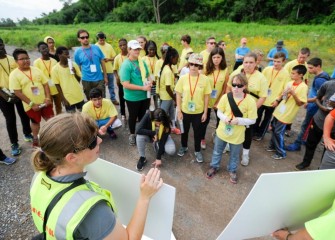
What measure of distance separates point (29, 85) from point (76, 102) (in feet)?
3.39

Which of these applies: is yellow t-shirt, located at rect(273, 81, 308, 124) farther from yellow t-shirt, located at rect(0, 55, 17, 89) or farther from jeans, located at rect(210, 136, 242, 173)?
yellow t-shirt, located at rect(0, 55, 17, 89)

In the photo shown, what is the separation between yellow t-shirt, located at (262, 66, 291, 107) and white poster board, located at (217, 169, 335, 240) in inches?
126

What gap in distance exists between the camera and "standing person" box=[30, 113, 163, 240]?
1.07 meters

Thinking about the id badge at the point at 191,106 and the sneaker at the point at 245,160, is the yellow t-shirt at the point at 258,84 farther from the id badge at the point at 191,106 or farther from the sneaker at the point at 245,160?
the sneaker at the point at 245,160

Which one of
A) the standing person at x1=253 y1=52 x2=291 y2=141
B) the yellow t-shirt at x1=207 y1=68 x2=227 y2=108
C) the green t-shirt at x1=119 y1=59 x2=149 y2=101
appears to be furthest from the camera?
the yellow t-shirt at x1=207 y1=68 x2=227 y2=108

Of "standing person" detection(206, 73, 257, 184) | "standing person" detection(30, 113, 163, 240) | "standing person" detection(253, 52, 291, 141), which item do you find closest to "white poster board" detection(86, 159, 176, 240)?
"standing person" detection(30, 113, 163, 240)

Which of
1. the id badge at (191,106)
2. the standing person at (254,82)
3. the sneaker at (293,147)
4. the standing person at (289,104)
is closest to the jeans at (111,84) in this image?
the id badge at (191,106)

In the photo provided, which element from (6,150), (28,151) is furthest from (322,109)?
(6,150)

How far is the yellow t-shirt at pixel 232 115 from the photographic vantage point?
329cm

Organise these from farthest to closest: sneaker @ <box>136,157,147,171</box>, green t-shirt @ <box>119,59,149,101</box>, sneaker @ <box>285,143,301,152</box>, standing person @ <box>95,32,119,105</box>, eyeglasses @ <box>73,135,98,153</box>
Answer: standing person @ <box>95,32,119,105</box> < sneaker @ <box>285,143,301,152</box> < green t-shirt @ <box>119,59,149,101</box> < sneaker @ <box>136,157,147,171</box> < eyeglasses @ <box>73,135,98,153</box>

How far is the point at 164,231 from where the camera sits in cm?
169

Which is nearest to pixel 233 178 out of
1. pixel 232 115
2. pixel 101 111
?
pixel 232 115

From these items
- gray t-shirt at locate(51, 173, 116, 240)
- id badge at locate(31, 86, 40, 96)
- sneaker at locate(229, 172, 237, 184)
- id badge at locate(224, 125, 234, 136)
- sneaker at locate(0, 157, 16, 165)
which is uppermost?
gray t-shirt at locate(51, 173, 116, 240)

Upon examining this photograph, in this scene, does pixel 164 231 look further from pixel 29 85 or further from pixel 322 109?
pixel 29 85
